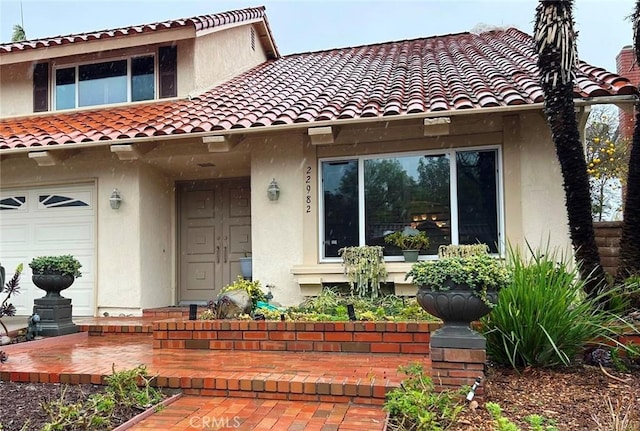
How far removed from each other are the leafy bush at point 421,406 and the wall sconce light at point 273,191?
4.63 meters

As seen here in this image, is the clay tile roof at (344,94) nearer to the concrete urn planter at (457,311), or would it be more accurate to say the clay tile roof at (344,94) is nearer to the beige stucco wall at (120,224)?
the beige stucco wall at (120,224)

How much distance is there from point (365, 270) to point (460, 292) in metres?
3.63

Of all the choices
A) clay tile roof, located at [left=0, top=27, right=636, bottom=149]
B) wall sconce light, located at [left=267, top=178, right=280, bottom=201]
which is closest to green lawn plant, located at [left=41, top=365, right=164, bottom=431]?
wall sconce light, located at [left=267, top=178, right=280, bottom=201]

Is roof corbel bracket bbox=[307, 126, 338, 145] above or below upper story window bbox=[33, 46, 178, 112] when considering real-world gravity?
below

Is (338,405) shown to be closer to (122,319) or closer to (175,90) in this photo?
(122,319)

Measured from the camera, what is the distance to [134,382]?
4.40 m

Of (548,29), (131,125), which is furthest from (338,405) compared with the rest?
(131,125)

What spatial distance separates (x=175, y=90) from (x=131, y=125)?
1.77 metres

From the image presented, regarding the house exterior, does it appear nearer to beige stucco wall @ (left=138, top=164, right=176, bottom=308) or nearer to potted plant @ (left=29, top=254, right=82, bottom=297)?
beige stucco wall @ (left=138, top=164, right=176, bottom=308)

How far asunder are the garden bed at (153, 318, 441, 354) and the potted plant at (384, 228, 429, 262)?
2.27 meters

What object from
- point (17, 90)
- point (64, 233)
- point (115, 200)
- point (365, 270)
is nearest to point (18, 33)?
point (17, 90)

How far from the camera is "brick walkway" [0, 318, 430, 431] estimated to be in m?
3.81

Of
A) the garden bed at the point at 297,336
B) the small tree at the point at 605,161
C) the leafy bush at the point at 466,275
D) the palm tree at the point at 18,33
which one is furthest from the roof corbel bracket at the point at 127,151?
the palm tree at the point at 18,33

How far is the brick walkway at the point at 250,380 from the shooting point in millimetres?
3809
